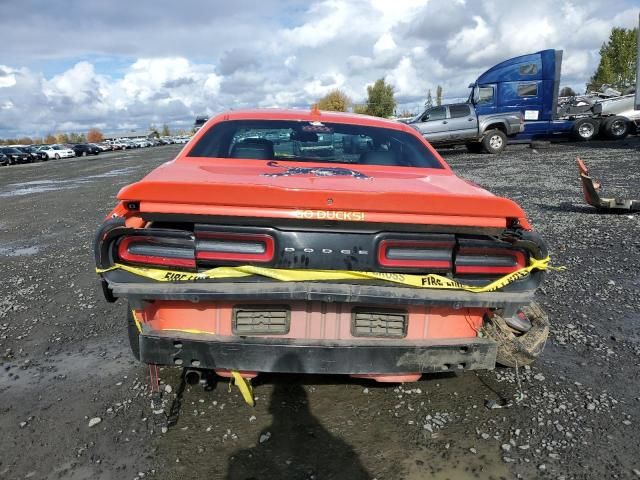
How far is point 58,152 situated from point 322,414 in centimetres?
5185

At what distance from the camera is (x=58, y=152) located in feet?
154

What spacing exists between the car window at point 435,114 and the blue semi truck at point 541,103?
1.93m

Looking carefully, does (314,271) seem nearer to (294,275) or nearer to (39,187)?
(294,275)

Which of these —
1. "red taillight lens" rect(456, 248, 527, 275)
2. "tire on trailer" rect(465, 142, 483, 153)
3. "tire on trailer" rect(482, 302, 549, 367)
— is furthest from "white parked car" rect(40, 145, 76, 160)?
"red taillight lens" rect(456, 248, 527, 275)

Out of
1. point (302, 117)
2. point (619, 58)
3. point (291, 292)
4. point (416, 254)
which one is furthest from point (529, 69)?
point (619, 58)

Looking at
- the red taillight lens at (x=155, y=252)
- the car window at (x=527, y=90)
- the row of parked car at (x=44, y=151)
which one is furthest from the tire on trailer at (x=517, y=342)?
the row of parked car at (x=44, y=151)

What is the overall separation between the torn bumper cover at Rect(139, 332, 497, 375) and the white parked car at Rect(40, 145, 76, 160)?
5008 cm

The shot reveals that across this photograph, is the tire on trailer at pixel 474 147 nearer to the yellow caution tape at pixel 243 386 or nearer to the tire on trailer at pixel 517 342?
the tire on trailer at pixel 517 342

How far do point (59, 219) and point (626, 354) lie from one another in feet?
32.0

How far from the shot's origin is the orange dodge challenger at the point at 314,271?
222 centimetres

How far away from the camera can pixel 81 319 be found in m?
4.28

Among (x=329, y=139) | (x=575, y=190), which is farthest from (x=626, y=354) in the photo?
(x=575, y=190)

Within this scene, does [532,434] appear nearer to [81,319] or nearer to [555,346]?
[555,346]

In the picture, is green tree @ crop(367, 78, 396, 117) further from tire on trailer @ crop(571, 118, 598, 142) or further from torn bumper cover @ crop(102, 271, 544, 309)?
torn bumper cover @ crop(102, 271, 544, 309)
